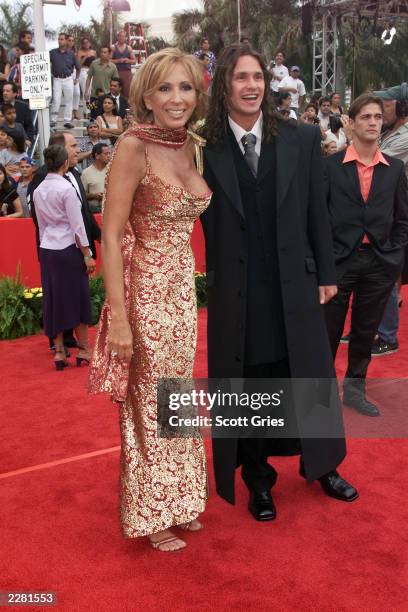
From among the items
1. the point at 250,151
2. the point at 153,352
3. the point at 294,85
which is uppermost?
the point at 294,85

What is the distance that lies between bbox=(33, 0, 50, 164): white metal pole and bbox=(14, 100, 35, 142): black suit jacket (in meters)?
1.71

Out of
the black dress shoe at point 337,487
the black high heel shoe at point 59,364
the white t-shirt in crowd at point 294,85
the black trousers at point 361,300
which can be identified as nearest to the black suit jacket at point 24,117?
the white t-shirt in crowd at point 294,85

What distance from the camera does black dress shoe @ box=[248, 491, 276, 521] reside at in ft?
10.8

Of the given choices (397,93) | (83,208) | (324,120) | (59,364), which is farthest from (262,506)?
(324,120)

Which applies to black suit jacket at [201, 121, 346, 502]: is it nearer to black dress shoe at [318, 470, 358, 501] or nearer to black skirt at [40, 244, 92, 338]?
black dress shoe at [318, 470, 358, 501]

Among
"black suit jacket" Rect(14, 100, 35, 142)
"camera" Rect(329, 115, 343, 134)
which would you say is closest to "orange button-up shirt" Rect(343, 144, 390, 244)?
"camera" Rect(329, 115, 343, 134)

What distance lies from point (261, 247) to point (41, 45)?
7.33 m

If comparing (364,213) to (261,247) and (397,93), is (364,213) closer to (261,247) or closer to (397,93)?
(261,247)

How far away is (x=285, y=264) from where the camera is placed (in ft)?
10.2

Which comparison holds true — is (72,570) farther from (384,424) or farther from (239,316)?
(384,424)

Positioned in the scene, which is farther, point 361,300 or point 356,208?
point 361,300

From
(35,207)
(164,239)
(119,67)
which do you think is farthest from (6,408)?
(119,67)

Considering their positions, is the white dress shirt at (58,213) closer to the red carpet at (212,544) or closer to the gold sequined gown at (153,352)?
the red carpet at (212,544)

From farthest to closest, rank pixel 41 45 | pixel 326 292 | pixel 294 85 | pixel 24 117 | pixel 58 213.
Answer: pixel 294 85
pixel 24 117
pixel 41 45
pixel 58 213
pixel 326 292
